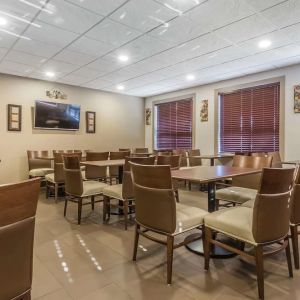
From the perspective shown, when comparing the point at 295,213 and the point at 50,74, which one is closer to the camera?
the point at 295,213

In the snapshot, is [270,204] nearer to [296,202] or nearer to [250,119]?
[296,202]

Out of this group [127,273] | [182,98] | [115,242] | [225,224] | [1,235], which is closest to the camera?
[1,235]

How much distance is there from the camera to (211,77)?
6188mm

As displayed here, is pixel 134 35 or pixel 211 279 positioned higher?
pixel 134 35

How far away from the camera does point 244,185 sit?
10.8ft

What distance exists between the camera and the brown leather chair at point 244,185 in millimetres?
2803

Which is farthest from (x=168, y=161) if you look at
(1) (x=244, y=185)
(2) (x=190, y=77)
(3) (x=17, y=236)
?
(2) (x=190, y=77)

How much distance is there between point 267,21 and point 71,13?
2517 millimetres

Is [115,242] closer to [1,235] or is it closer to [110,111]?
[1,235]

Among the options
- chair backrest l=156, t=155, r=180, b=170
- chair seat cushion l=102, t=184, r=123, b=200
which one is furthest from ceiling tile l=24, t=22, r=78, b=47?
chair seat cushion l=102, t=184, r=123, b=200

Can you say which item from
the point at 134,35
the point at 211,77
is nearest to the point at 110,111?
the point at 211,77

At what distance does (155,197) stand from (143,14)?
2.34 metres

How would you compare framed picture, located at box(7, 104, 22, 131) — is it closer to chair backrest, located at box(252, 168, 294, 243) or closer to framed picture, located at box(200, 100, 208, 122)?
framed picture, located at box(200, 100, 208, 122)

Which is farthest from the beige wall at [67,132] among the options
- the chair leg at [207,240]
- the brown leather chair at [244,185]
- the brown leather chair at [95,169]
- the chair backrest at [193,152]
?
the chair leg at [207,240]
